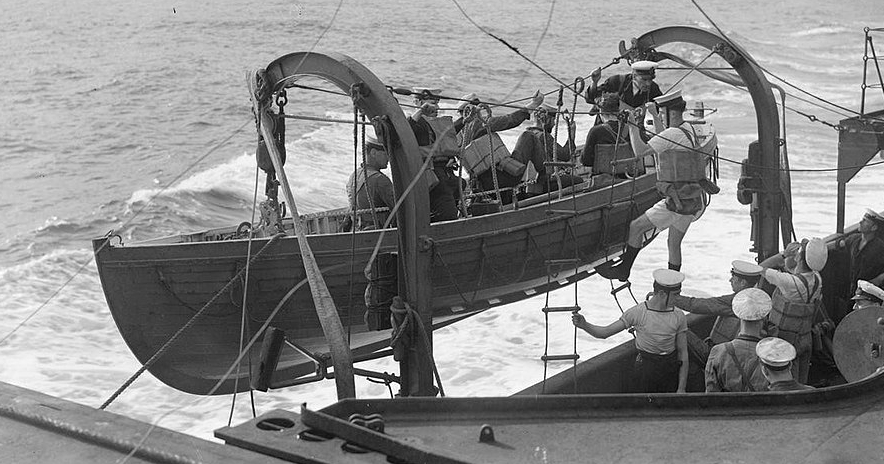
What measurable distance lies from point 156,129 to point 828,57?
2595cm

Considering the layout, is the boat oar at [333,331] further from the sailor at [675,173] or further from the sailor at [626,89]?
the sailor at [626,89]

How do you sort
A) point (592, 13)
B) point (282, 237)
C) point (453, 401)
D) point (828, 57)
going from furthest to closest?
point (592, 13), point (828, 57), point (282, 237), point (453, 401)

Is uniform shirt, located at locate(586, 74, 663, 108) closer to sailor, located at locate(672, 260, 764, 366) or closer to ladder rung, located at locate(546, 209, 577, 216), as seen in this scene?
ladder rung, located at locate(546, 209, 577, 216)

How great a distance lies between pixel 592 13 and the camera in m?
48.8

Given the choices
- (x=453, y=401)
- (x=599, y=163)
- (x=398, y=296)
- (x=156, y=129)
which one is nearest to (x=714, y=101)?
(x=156, y=129)

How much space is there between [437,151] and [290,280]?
2000mm

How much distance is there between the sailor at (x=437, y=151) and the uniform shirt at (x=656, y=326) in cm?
313

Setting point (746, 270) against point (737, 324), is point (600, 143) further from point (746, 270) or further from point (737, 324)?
point (746, 270)

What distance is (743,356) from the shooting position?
595 cm

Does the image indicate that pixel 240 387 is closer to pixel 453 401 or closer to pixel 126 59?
pixel 453 401

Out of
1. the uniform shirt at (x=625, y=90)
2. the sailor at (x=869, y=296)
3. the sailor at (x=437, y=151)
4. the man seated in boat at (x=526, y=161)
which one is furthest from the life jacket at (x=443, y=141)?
the sailor at (x=869, y=296)

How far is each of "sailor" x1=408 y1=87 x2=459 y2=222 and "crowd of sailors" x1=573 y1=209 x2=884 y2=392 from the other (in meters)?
3.10

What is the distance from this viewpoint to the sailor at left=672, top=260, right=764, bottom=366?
22.8 feet

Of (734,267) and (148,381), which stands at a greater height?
(734,267)
